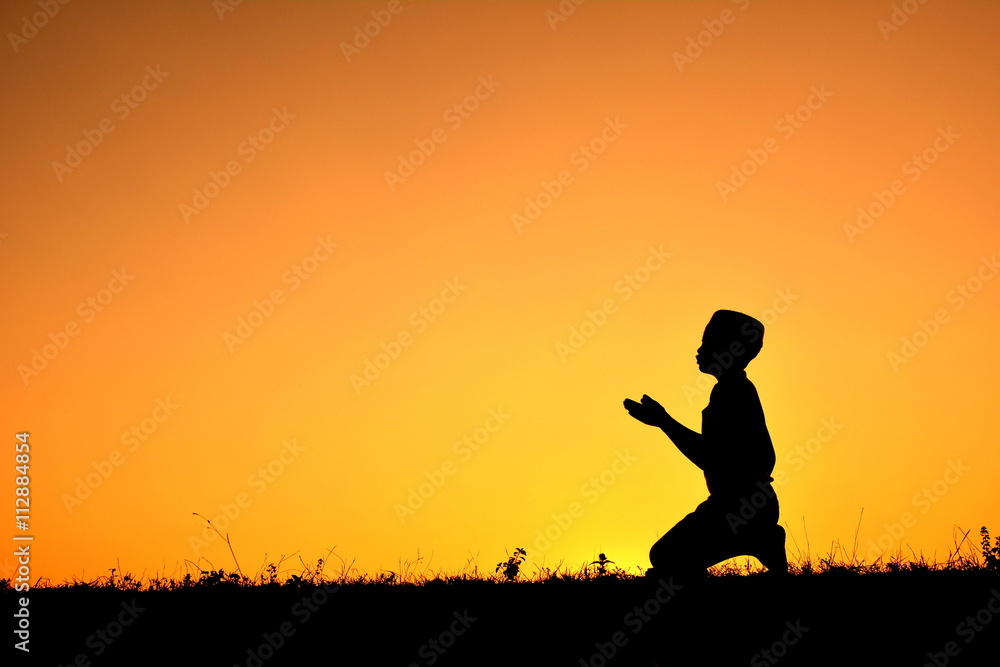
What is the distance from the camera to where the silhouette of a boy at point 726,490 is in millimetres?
6293

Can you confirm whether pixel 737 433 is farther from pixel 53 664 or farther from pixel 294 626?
pixel 53 664

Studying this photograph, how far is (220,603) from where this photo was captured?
7.48 meters

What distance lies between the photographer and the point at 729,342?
6617mm

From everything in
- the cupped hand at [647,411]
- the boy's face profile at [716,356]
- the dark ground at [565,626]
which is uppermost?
the boy's face profile at [716,356]

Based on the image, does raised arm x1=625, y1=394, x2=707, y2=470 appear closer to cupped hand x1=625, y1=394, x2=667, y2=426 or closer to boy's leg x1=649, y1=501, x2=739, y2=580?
cupped hand x1=625, y1=394, x2=667, y2=426

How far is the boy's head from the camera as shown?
21.7 ft

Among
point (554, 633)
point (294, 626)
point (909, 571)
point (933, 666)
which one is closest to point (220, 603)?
point (294, 626)

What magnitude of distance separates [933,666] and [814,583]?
1.66m

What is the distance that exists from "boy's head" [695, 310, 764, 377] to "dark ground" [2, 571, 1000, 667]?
5.47 feet

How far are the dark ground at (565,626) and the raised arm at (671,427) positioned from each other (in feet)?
3.30

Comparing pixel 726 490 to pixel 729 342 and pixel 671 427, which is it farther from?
pixel 729 342

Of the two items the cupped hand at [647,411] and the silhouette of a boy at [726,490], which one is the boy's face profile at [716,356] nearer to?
the silhouette of a boy at [726,490]

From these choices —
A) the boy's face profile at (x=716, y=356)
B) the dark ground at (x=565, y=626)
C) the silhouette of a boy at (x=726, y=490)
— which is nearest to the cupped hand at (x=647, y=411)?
the silhouette of a boy at (x=726, y=490)

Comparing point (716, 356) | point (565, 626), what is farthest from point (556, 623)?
point (716, 356)
